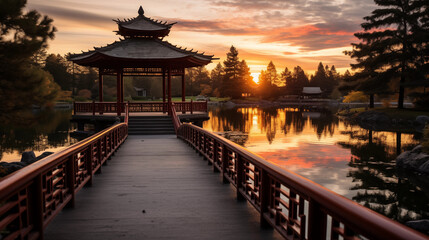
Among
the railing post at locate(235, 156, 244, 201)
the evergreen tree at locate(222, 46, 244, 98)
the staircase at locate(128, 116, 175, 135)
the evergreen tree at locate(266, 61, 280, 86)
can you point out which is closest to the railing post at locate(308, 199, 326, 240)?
the railing post at locate(235, 156, 244, 201)

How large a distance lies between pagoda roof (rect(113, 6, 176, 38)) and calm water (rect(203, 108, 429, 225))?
9.82 m

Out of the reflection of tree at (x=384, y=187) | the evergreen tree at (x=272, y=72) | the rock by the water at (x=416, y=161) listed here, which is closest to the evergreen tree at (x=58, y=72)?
the reflection of tree at (x=384, y=187)

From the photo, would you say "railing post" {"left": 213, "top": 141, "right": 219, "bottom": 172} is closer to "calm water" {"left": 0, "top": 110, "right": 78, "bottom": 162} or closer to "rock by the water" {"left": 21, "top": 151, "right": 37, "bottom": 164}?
"rock by the water" {"left": 21, "top": 151, "right": 37, "bottom": 164}

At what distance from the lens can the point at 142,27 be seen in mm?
23625

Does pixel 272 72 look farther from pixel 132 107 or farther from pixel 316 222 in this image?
pixel 316 222

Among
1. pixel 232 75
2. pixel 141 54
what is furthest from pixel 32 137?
pixel 232 75

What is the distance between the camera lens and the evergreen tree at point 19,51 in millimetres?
15883

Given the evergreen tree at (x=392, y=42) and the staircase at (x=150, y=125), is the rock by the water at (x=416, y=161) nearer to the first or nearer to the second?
the staircase at (x=150, y=125)

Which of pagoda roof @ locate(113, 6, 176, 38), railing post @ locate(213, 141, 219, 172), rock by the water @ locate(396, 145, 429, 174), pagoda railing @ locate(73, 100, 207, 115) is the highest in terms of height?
pagoda roof @ locate(113, 6, 176, 38)

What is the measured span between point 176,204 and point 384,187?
10.6m

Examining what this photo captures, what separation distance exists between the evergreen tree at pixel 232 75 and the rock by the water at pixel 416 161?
62137 millimetres

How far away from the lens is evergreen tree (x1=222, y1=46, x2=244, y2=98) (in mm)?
77438

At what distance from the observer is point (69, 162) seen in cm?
476

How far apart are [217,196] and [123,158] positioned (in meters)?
4.88
